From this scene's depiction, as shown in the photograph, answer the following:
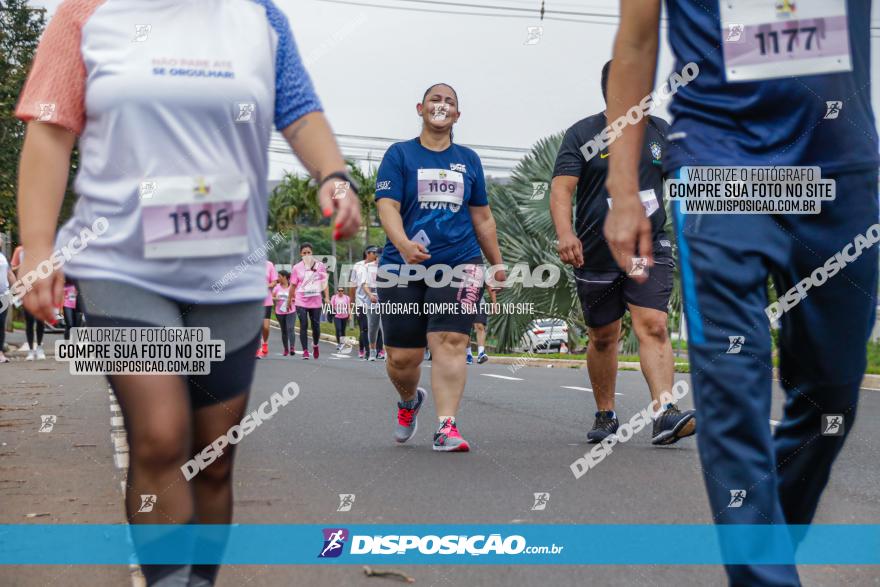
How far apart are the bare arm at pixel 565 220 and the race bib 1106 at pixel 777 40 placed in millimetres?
3845

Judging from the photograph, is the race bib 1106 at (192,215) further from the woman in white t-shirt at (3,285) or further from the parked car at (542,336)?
the parked car at (542,336)

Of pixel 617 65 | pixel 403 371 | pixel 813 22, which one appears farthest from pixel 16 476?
pixel 813 22

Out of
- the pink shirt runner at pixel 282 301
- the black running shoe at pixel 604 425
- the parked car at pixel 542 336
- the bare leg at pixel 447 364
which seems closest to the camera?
the bare leg at pixel 447 364

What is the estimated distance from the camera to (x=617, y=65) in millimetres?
2957

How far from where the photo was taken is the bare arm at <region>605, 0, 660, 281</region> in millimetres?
2891

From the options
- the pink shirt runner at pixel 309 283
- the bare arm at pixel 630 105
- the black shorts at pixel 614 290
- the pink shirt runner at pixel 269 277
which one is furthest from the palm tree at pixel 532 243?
the bare arm at pixel 630 105

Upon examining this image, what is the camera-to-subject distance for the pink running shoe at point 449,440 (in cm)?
701

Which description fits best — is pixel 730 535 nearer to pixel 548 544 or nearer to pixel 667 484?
pixel 548 544

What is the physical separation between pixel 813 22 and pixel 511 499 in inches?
115

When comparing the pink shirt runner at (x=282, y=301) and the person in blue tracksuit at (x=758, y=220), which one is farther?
the pink shirt runner at (x=282, y=301)

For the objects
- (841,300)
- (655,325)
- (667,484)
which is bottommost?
(667,484)

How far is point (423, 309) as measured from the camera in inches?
277

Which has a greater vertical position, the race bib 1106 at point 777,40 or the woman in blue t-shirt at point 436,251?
the race bib 1106 at point 777,40

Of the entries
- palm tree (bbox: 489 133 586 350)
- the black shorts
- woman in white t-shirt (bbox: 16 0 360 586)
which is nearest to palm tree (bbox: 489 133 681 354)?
palm tree (bbox: 489 133 586 350)
